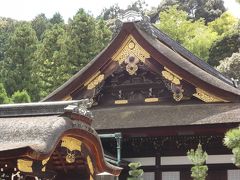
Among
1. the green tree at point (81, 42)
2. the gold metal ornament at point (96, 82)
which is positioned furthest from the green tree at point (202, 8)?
the gold metal ornament at point (96, 82)

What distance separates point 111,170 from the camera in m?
10.3

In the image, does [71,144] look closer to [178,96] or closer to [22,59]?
[178,96]

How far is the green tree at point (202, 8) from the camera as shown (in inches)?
2783

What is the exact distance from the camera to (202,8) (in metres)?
73.2

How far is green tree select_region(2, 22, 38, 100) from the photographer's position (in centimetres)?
4556

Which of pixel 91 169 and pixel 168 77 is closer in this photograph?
pixel 91 169

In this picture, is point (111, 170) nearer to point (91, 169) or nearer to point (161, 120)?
point (91, 169)

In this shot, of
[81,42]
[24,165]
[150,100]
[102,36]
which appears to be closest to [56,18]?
[102,36]

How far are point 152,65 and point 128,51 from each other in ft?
3.00

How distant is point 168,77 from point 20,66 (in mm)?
30950

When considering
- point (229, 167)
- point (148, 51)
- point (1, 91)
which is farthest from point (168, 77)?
point (1, 91)

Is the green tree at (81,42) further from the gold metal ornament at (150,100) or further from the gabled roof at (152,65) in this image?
the gold metal ornament at (150,100)

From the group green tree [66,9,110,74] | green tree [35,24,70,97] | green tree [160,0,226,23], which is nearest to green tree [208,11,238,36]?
green tree [160,0,226,23]

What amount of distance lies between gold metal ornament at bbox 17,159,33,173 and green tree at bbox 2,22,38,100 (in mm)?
37390
